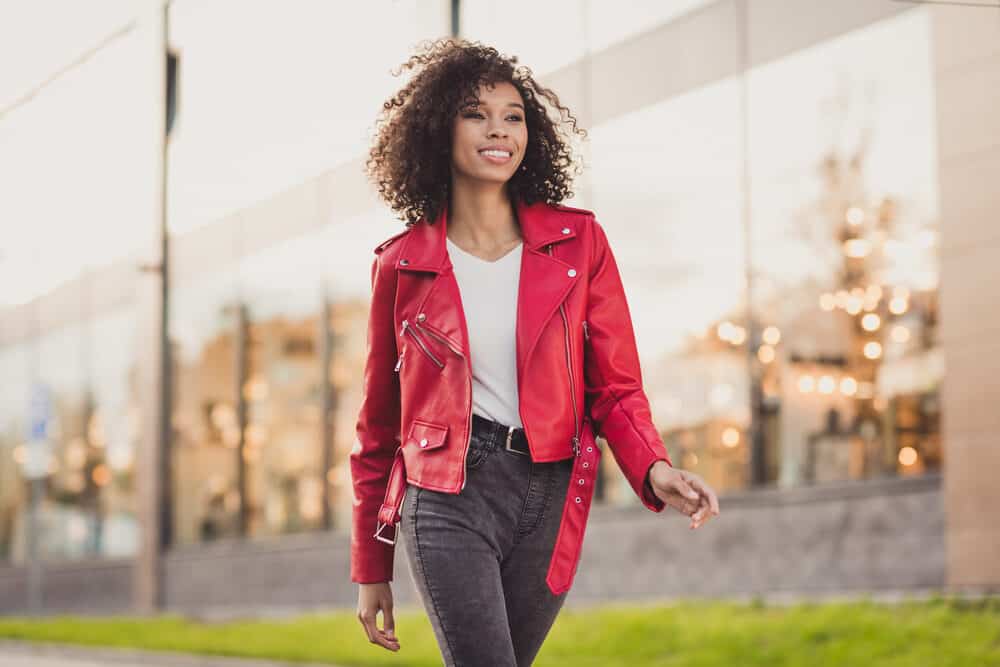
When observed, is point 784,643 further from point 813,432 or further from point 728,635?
point 813,432

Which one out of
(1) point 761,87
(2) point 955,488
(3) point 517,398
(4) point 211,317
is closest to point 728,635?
(2) point 955,488

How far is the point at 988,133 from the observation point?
993cm

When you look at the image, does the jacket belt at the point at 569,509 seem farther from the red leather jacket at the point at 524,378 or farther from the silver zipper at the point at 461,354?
the silver zipper at the point at 461,354

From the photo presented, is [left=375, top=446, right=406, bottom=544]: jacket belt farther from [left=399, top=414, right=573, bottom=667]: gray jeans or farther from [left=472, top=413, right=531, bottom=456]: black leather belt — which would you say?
[left=472, top=413, right=531, bottom=456]: black leather belt

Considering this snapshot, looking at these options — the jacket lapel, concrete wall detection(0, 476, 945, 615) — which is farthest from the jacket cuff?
concrete wall detection(0, 476, 945, 615)

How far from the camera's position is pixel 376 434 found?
10.7ft

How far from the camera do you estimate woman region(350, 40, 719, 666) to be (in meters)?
2.97

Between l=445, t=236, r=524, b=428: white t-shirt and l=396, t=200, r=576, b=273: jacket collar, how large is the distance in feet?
0.13

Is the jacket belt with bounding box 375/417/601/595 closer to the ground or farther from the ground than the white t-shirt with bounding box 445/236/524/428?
closer to the ground

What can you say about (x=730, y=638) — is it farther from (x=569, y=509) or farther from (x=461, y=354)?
(x=461, y=354)

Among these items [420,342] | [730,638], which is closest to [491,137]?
[420,342]

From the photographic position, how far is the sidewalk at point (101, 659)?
11.7 metres

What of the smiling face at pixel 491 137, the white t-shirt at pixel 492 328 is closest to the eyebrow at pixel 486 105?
the smiling face at pixel 491 137

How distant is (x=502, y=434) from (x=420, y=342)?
0.27 metres
